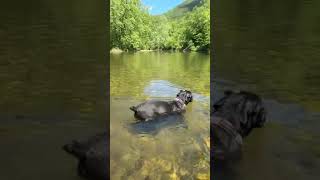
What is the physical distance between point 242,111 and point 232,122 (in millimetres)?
388

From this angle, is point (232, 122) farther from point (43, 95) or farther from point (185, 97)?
point (43, 95)

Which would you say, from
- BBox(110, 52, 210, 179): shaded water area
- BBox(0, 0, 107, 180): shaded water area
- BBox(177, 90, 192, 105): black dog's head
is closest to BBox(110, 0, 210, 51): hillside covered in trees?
BBox(0, 0, 107, 180): shaded water area

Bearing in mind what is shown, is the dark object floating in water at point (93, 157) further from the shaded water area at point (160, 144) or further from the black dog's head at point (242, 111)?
the black dog's head at point (242, 111)

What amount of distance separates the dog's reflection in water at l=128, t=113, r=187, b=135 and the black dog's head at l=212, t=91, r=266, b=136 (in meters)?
1.27

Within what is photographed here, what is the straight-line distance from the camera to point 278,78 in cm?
1016

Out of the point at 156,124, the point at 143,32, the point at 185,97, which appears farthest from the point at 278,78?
the point at 143,32

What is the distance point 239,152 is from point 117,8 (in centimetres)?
4054

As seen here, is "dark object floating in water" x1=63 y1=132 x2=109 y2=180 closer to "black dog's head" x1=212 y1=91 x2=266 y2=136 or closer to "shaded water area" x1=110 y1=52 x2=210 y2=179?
"shaded water area" x1=110 y1=52 x2=210 y2=179

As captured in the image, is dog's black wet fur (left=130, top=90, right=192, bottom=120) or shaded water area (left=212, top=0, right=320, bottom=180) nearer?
shaded water area (left=212, top=0, right=320, bottom=180)

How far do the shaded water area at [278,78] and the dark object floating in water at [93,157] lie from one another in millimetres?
1470

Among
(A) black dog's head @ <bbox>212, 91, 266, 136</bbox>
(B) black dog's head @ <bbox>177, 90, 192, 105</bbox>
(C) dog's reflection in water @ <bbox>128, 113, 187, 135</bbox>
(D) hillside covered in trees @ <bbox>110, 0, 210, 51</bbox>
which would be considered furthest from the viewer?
(D) hillside covered in trees @ <bbox>110, 0, 210, 51</bbox>

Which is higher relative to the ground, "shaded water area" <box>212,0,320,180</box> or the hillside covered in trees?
the hillside covered in trees

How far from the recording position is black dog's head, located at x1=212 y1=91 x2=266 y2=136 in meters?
5.34

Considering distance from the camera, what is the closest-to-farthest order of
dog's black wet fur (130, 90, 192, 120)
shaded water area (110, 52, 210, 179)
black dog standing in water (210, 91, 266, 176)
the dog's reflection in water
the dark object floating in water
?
the dark object floating in water < shaded water area (110, 52, 210, 179) < black dog standing in water (210, 91, 266, 176) < the dog's reflection in water < dog's black wet fur (130, 90, 192, 120)
